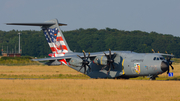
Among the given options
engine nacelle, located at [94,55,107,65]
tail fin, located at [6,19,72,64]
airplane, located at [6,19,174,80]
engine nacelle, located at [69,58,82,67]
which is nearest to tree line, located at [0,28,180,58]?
tail fin, located at [6,19,72,64]

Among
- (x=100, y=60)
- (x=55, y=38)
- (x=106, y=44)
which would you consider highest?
(x=106, y=44)

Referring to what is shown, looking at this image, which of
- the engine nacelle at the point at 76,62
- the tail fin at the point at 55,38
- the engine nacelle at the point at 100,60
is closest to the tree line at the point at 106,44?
the tail fin at the point at 55,38

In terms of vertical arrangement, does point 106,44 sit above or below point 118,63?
above

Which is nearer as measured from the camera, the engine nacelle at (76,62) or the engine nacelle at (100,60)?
the engine nacelle at (100,60)

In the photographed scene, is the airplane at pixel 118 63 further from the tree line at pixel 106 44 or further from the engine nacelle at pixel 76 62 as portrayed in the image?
the tree line at pixel 106 44

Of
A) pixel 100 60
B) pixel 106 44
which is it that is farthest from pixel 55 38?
pixel 106 44

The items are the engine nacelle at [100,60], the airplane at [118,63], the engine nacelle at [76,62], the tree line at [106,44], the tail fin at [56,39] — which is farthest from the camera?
the tree line at [106,44]

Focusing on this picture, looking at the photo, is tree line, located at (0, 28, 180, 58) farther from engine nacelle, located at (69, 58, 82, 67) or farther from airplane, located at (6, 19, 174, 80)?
engine nacelle, located at (69, 58, 82, 67)

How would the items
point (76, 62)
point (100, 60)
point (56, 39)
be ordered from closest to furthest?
point (100, 60) → point (76, 62) → point (56, 39)

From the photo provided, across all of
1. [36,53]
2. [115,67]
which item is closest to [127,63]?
[115,67]

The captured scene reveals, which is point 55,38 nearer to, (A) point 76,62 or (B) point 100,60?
(A) point 76,62

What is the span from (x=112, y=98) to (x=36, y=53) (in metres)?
101

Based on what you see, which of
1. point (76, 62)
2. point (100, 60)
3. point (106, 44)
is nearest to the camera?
point (100, 60)

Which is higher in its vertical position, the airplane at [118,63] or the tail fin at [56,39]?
the tail fin at [56,39]
